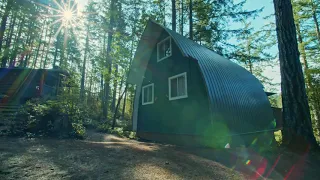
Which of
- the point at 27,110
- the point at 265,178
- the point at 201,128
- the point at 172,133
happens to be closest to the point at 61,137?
the point at 27,110

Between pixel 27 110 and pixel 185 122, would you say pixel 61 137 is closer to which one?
pixel 27 110

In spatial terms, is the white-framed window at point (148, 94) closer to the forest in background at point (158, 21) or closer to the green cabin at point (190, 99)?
the green cabin at point (190, 99)

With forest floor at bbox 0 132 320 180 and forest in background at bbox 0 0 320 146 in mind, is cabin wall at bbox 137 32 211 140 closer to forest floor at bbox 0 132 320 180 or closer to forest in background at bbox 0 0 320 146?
forest floor at bbox 0 132 320 180

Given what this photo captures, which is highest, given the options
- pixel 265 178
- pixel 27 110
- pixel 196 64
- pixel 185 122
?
pixel 196 64

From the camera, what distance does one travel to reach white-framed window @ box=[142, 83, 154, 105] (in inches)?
394

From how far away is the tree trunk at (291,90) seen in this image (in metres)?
4.05

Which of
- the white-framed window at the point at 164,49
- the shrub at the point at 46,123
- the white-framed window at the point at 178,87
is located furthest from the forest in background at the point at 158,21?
the white-framed window at the point at 178,87

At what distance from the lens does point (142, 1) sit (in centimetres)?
1584

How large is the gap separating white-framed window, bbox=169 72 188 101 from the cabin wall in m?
0.18

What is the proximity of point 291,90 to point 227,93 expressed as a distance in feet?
10.3

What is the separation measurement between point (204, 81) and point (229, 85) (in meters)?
1.76

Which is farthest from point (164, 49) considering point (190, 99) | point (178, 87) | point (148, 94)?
point (190, 99)

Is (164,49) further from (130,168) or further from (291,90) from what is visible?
(130,168)

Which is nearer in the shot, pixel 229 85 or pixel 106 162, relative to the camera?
pixel 106 162
